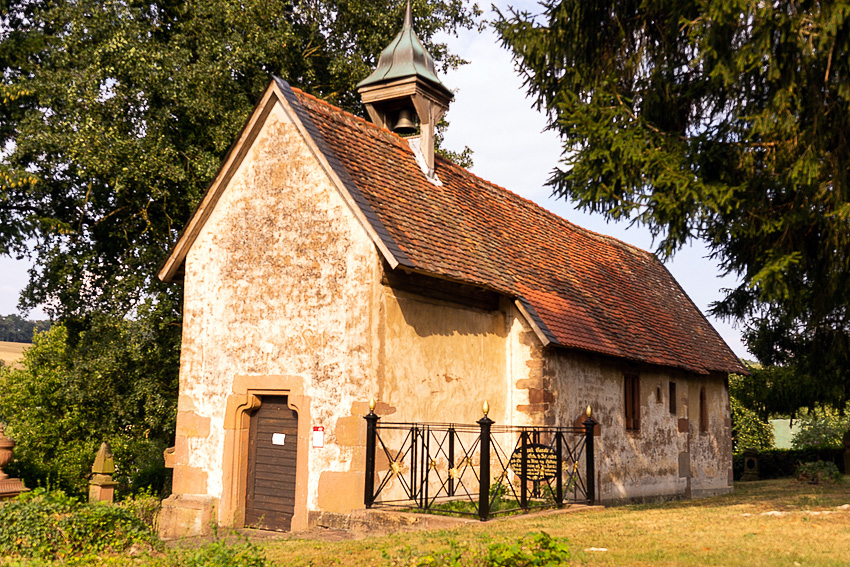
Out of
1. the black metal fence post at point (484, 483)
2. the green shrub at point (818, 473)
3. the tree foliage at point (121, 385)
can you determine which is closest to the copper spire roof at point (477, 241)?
the black metal fence post at point (484, 483)

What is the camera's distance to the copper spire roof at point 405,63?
17172 millimetres

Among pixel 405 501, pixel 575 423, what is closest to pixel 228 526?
pixel 405 501

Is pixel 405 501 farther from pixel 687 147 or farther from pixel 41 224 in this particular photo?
pixel 41 224

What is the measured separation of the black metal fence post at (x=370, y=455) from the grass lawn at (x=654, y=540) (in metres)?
1.40

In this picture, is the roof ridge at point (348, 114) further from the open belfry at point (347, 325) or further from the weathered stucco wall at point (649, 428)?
the weathered stucco wall at point (649, 428)

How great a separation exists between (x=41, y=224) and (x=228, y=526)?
1026 cm

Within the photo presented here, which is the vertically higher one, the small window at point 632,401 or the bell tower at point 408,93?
the bell tower at point 408,93

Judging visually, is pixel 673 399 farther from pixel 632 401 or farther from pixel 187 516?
pixel 187 516

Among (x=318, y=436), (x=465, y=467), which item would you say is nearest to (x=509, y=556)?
(x=465, y=467)

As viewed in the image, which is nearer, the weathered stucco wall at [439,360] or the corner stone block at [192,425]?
the weathered stucco wall at [439,360]

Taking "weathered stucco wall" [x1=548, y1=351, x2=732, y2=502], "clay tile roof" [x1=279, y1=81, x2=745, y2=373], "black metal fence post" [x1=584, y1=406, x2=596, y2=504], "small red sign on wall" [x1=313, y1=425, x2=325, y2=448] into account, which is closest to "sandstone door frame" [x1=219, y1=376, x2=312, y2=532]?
"small red sign on wall" [x1=313, y1=425, x2=325, y2=448]

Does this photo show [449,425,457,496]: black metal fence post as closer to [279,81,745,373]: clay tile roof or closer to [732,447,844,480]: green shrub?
[279,81,745,373]: clay tile roof

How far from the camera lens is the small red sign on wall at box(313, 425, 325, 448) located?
12484mm

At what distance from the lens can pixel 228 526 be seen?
1338 cm
